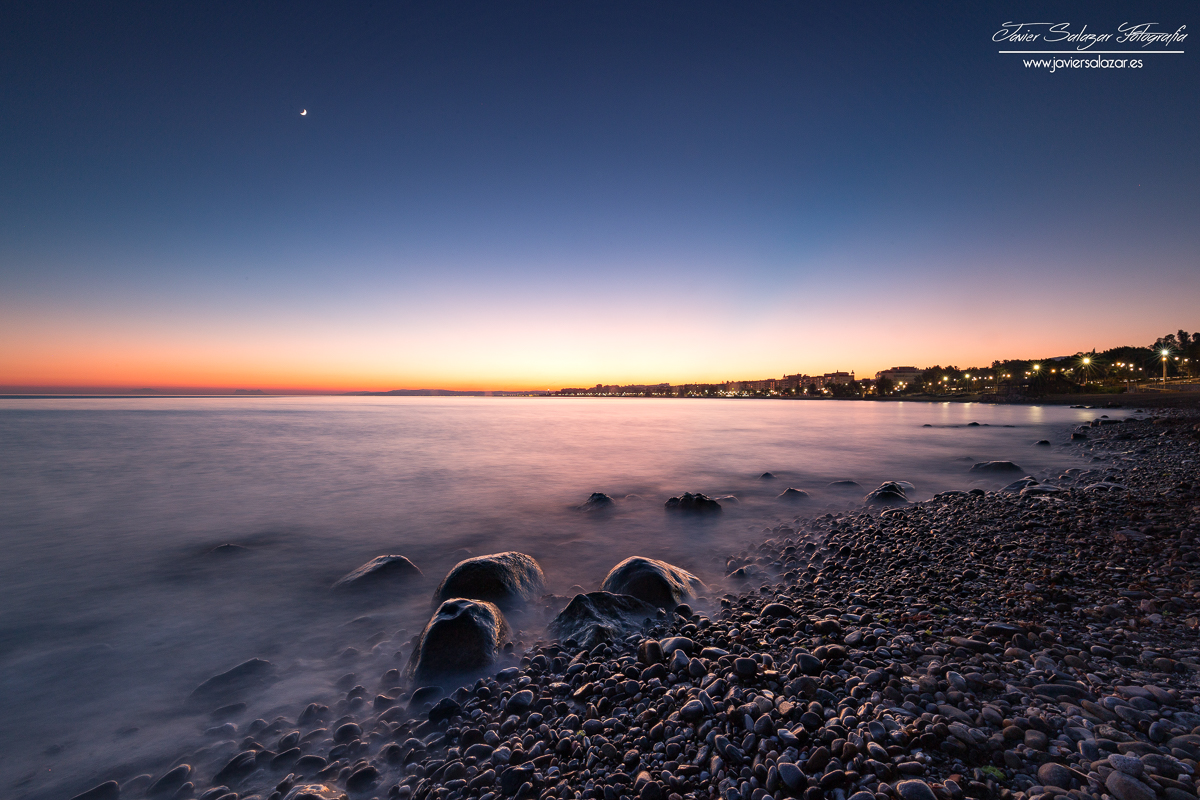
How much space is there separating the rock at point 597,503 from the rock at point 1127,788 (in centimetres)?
954

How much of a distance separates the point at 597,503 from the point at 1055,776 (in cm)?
966

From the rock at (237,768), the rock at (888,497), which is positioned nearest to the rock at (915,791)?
the rock at (237,768)

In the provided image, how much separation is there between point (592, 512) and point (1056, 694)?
8865 mm

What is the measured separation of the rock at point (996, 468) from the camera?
13891 mm

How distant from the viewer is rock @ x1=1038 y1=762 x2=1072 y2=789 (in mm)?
2143

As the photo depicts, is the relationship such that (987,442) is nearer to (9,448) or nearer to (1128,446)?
(1128,446)

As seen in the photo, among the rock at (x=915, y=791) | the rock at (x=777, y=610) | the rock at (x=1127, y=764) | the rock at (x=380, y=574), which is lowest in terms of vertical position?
the rock at (x=380, y=574)

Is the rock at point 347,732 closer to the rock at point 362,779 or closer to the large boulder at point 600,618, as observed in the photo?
the rock at point 362,779

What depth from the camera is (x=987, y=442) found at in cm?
2356

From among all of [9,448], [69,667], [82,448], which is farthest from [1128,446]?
[9,448]

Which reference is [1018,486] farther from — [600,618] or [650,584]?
[600,618]

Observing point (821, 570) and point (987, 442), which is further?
point (987, 442)

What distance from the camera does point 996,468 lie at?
1434cm

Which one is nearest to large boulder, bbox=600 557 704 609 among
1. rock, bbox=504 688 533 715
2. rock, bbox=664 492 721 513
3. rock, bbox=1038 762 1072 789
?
rock, bbox=504 688 533 715
